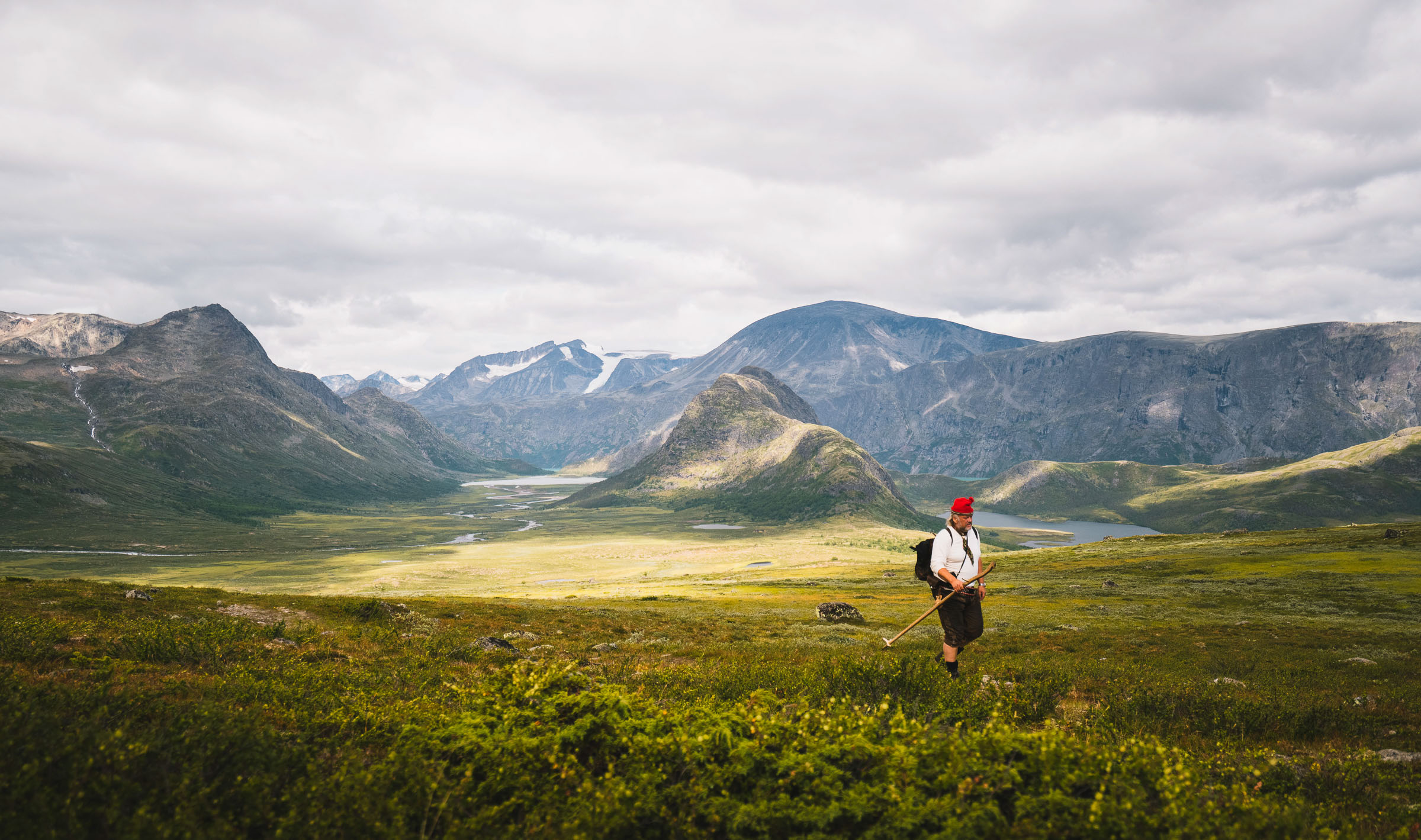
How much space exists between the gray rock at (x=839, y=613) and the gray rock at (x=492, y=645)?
992 inches

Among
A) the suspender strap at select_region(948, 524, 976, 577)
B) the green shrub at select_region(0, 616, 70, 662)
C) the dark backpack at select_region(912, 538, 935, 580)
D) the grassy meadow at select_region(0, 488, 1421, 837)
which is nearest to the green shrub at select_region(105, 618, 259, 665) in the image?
the grassy meadow at select_region(0, 488, 1421, 837)

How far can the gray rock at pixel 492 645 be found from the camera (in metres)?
27.1

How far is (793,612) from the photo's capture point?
54.3 m

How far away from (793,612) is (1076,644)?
25.4 meters

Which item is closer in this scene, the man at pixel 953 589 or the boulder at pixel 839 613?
the man at pixel 953 589

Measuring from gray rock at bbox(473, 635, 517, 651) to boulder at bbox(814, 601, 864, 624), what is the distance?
25.2 m

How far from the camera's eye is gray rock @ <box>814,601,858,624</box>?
45.3 metres

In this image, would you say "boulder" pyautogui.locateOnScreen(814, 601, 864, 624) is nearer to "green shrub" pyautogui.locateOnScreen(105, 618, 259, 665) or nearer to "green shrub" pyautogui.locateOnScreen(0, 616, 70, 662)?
"green shrub" pyautogui.locateOnScreen(105, 618, 259, 665)

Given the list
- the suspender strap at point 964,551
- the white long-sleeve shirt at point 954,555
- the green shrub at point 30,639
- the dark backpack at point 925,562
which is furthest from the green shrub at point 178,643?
the suspender strap at point 964,551

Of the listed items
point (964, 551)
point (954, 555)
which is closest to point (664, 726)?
point (954, 555)

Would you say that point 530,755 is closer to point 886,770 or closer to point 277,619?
point 886,770

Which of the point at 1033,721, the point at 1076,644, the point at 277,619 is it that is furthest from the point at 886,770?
the point at 277,619

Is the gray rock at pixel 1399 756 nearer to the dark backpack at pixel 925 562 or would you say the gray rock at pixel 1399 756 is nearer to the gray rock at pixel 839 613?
the dark backpack at pixel 925 562

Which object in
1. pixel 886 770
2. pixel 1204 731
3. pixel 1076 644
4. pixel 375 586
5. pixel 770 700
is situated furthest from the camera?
pixel 375 586
